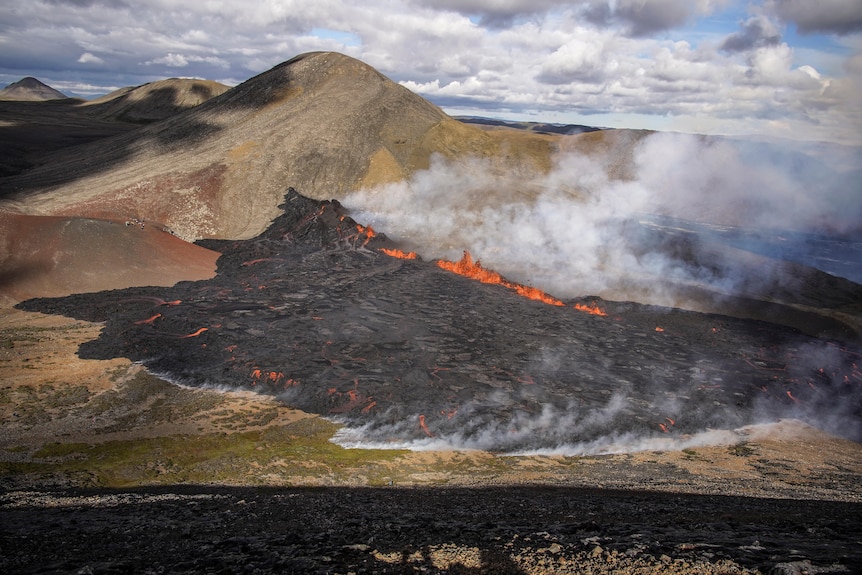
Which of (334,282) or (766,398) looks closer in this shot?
(766,398)

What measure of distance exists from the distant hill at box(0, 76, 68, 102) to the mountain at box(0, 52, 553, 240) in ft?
490

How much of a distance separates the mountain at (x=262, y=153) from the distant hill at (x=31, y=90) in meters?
149

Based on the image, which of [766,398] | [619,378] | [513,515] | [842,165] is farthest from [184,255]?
[842,165]

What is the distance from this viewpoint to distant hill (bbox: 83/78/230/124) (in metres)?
104

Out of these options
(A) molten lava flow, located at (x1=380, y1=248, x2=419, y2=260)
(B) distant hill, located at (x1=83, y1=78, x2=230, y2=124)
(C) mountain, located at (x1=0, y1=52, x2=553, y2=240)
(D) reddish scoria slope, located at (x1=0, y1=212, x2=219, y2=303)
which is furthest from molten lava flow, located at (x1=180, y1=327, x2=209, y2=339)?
(B) distant hill, located at (x1=83, y1=78, x2=230, y2=124)

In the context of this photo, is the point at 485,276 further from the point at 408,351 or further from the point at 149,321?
the point at 149,321

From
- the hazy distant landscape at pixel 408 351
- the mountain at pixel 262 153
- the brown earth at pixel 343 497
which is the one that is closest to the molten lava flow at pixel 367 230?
the hazy distant landscape at pixel 408 351

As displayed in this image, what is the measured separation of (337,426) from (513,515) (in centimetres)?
735

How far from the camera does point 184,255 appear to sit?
99.5ft

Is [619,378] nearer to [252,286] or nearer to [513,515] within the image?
[513,515]

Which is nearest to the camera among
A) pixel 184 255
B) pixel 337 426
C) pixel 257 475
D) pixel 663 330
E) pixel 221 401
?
pixel 257 475

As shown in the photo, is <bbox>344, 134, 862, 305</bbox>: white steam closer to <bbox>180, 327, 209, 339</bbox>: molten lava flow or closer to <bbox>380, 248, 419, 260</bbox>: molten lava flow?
<bbox>380, 248, 419, 260</bbox>: molten lava flow

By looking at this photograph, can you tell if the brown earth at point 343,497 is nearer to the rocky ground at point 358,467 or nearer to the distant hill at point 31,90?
the rocky ground at point 358,467

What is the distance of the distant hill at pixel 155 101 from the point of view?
104250mm
